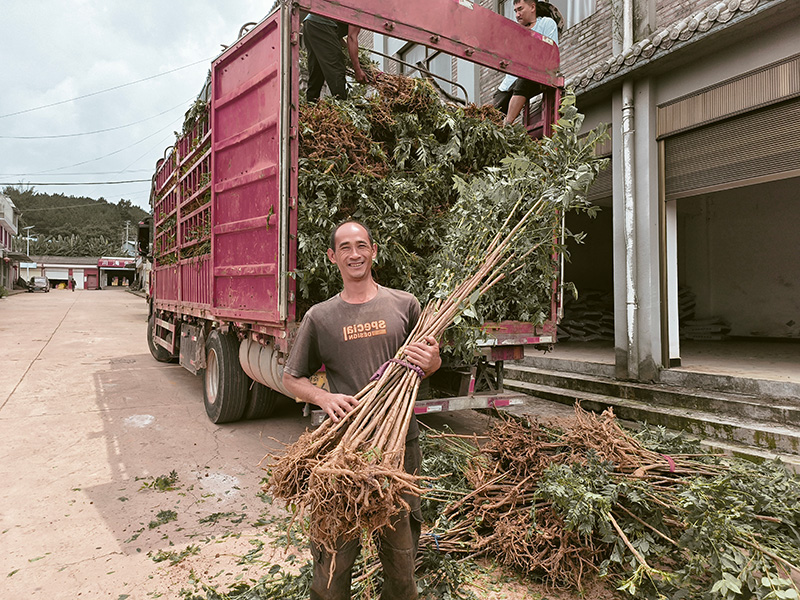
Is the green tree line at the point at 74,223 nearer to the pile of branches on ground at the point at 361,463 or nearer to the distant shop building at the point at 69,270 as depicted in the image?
the distant shop building at the point at 69,270

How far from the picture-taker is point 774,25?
476cm

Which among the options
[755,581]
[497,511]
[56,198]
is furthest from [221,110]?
[56,198]

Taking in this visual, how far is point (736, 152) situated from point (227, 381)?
227 inches

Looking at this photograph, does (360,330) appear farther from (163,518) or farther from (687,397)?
(687,397)

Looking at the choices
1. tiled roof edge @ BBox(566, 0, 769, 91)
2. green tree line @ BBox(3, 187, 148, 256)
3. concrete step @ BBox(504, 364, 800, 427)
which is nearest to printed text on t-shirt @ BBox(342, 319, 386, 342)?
concrete step @ BBox(504, 364, 800, 427)

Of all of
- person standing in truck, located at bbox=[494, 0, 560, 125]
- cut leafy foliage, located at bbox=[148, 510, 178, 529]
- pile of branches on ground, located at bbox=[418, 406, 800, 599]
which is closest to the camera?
pile of branches on ground, located at bbox=[418, 406, 800, 599]

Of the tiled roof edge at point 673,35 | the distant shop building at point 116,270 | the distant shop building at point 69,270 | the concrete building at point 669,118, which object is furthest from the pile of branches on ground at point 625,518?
the distant shop building at point 69,270

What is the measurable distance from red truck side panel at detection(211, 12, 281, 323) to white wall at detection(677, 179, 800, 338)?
817cm

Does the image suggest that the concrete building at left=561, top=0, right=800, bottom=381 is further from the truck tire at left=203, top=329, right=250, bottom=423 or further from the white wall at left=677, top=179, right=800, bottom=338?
the truck tire at left=203, top=329, right=250, bottom=423

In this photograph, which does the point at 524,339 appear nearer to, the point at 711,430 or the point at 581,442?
the point at 581,442

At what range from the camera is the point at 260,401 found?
5527mm

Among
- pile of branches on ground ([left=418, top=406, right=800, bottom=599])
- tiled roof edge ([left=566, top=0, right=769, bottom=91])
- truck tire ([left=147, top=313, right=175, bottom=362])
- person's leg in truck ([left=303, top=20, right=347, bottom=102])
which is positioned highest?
tiled roof edge ([left=566, top=0, right=769, bottom=91])

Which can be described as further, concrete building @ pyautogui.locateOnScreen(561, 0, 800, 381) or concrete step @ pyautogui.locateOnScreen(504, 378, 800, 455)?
concrete building @ pyautogui.locateOnScreen(561, 0, 800, 381)

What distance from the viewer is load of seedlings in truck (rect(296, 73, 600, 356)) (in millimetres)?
3572
